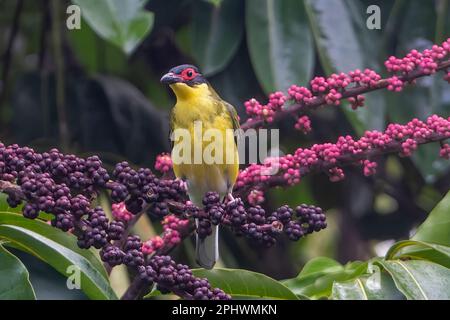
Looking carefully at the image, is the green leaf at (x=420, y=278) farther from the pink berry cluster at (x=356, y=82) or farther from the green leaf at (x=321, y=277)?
the pink berry cluster at (x=356, y=82)

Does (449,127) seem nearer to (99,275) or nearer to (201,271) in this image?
(201,271)

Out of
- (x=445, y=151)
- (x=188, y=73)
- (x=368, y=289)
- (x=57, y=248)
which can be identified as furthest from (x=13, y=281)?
(x=188, y=73)

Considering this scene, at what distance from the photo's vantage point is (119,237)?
2088mm

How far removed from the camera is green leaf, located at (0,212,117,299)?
2039mm

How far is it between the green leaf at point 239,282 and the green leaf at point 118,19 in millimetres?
769

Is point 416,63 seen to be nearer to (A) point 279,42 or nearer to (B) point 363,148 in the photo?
(B) point 363,148

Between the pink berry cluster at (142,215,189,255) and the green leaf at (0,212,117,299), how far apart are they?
24cm

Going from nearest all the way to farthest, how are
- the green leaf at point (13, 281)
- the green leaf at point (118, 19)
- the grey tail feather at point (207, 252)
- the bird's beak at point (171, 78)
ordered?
the green leaf at point (13, 281)
the green leaf at point (118, 19)
the grey tail feather at point (207, 252)
the bird's beak at point (171, 78)

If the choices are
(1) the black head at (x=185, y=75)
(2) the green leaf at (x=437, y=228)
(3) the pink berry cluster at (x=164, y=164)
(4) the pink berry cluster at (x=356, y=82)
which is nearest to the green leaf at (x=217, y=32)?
(1) the black head at (x=185, y=75)

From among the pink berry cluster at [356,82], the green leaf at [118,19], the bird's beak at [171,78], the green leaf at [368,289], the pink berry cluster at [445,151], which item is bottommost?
the green leaf at [368,289]

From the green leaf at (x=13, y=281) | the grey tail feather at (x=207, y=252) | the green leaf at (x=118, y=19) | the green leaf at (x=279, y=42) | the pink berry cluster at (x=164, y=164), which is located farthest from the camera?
the green leaf at (x=279, y=42)

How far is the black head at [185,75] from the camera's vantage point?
10.1 ft

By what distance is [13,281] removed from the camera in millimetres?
1977

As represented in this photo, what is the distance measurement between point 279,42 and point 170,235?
116cm
